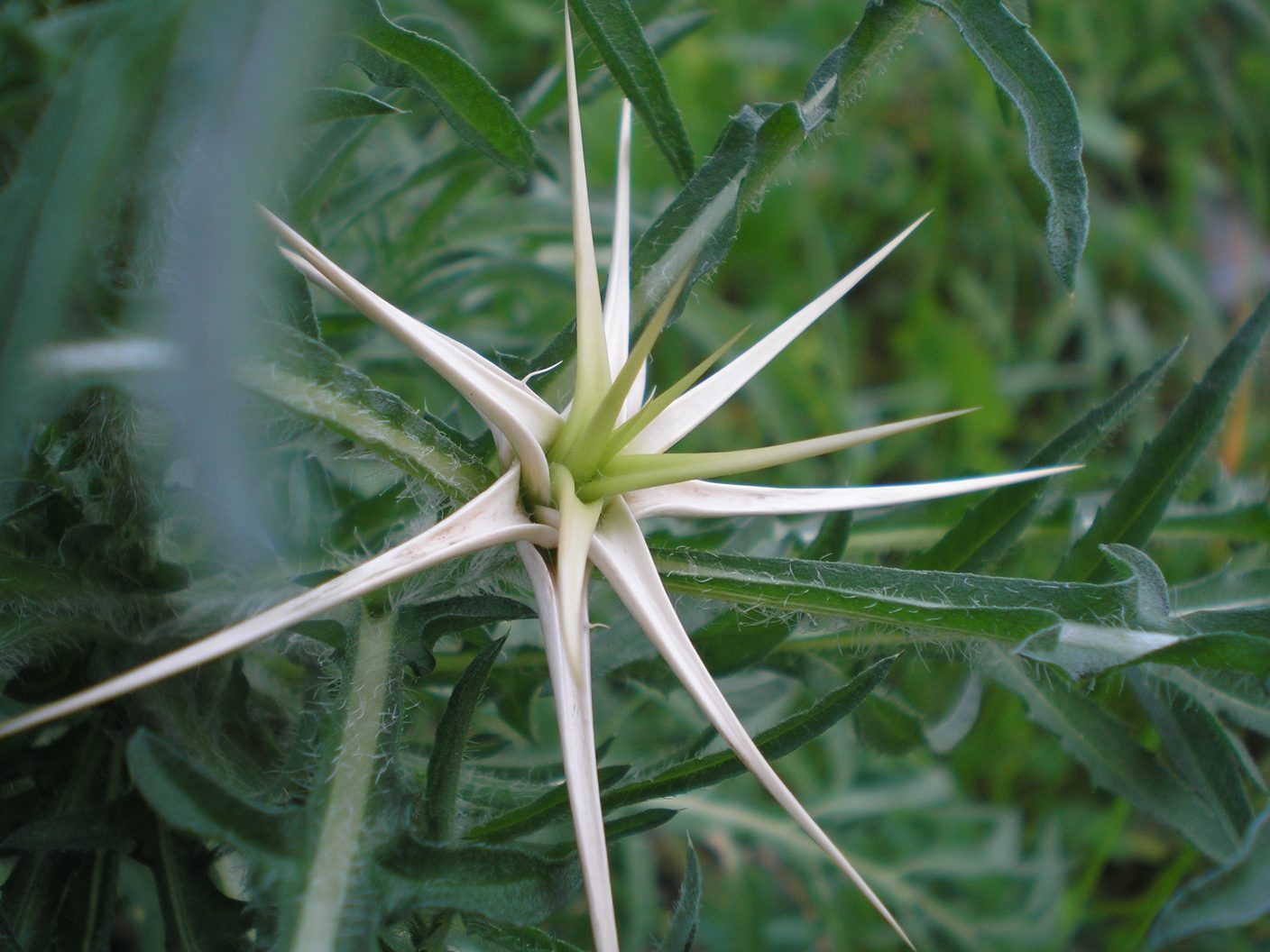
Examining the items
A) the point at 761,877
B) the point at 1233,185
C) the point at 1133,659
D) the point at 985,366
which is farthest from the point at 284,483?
the point at 1233,185

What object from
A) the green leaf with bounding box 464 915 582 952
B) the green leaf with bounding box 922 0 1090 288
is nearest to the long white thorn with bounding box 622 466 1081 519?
the green leaf with bounding box 922 0 1090 288

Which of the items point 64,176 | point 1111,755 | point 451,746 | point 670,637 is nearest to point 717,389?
point 670,637

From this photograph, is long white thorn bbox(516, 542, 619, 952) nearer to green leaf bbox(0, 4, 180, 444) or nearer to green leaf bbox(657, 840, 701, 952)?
green leaf bbox(657, 840, 701, 952)

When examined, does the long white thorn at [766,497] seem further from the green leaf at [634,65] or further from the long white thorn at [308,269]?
the green leaf at [634,65]

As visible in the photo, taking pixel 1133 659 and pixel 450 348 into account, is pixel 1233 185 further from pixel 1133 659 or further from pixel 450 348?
pixel 450 348

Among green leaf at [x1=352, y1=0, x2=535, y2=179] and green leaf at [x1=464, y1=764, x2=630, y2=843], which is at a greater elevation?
green leaf at [x1=352, y1=0, x2=535, y2=179]

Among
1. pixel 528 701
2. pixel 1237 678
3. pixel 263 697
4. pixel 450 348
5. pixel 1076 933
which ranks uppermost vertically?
pixel 450 348
